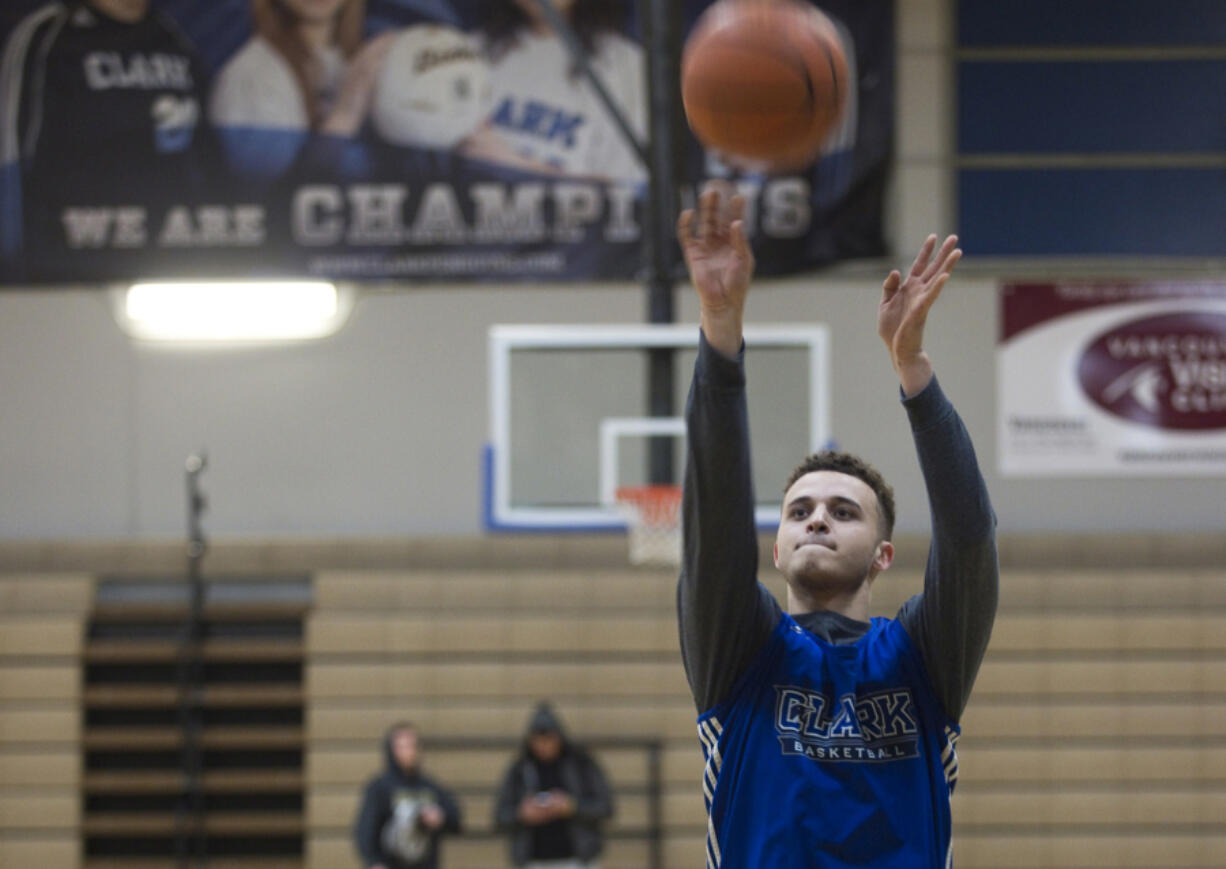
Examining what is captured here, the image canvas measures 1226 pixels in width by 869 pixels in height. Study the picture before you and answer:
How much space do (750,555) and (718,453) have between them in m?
0.15

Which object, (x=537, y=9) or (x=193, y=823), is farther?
(x=193, y=823)

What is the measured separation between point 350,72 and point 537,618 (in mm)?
3311

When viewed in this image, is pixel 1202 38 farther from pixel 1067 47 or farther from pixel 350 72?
pixel 350 72

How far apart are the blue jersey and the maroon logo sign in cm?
720

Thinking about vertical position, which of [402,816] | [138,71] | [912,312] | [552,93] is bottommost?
[402,816]

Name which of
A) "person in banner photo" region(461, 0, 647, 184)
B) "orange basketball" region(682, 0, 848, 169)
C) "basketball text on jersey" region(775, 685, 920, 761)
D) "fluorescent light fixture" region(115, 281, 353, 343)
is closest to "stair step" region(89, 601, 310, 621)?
"fluorescent light fixture" region(115, 281, 353, 343)

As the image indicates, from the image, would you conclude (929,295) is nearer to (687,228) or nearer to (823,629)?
(687,228)

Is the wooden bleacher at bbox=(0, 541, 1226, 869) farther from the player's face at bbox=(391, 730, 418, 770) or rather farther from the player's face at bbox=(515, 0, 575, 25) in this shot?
the player's face at bbox=(515, 0, 575, 25)

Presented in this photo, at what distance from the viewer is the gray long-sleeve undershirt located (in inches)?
74.8

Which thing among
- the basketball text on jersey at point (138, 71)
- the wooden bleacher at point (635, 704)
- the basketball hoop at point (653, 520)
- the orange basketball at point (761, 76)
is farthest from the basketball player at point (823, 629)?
the basketball text on jersey at point (138, 71)

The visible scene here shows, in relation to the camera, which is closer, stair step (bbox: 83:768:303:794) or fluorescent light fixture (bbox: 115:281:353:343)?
stair step (bbox: 83:768:303:794)

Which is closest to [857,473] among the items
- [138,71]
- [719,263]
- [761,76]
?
[719,263]

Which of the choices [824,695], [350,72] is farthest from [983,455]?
[824,695]

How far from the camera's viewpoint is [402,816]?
7.16 metres
